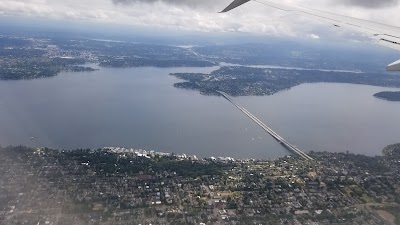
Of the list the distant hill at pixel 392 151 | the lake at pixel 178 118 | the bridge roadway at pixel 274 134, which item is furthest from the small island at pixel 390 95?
the distant hill at pixel 392 151

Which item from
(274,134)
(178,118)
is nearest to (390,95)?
(274,134)

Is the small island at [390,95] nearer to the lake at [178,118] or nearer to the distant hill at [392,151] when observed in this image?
the lake at [178,118]

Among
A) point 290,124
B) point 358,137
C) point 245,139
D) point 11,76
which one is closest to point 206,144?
point 245,139

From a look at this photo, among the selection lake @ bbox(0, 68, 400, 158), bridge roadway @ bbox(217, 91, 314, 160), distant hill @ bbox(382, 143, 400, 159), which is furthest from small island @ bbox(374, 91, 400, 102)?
distant hill @ bbox(382, 143, 400, 159)

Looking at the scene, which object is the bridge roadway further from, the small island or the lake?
the small island

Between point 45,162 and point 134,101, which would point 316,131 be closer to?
point 134,101

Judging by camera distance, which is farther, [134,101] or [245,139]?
[134,101]
